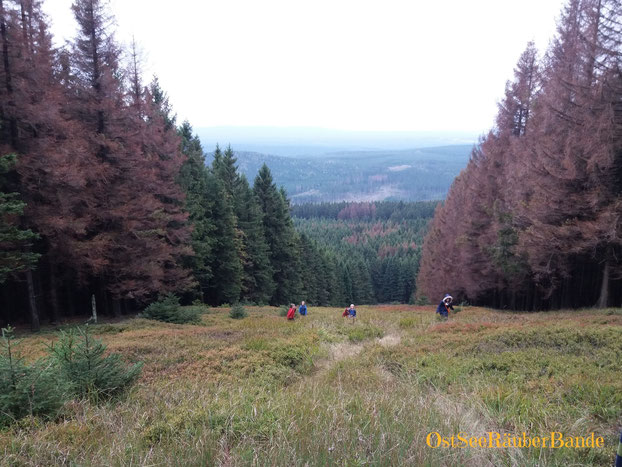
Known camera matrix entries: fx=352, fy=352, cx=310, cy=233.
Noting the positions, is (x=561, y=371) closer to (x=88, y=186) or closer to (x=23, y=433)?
(x=23, y=433)

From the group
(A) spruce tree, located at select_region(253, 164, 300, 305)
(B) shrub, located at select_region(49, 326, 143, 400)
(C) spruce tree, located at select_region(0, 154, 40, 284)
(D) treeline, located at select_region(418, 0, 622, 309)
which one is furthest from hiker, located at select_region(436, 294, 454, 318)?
(A) spruce tree, located at select_region(253, 164, 300, 305)

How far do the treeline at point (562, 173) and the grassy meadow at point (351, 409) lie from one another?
309 inches

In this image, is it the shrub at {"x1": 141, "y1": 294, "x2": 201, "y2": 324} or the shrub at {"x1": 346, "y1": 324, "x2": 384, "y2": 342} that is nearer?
the shrub at {"x1": 346, "y1": 324, "x2": 384, "y2": 342}

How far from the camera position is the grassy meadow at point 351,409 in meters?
3.39

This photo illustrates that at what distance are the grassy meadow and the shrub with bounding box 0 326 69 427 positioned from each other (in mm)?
229

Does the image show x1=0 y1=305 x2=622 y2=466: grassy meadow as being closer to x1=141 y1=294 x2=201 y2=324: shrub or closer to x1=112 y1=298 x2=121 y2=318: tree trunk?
x1=141 y1=294 x2=201 y2=324: shrub

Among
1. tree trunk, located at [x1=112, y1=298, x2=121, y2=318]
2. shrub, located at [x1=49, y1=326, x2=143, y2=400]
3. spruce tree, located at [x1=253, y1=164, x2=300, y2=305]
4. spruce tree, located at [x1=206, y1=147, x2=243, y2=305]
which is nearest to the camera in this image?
shrub, located at [x1=49, y1=326, x2=143, y2=400]

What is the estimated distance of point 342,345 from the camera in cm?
1246

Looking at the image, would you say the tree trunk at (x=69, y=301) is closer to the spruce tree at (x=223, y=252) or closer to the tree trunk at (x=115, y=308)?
the tree trunk at (x=115, y=308)

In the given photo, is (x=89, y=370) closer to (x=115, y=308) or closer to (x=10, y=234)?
(x=10, y=234)

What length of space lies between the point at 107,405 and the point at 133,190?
16.8 meters

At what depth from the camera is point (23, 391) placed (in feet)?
Result: 14.8

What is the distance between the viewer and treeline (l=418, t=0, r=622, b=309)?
1477 centimetres

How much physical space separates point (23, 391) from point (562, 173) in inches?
787
